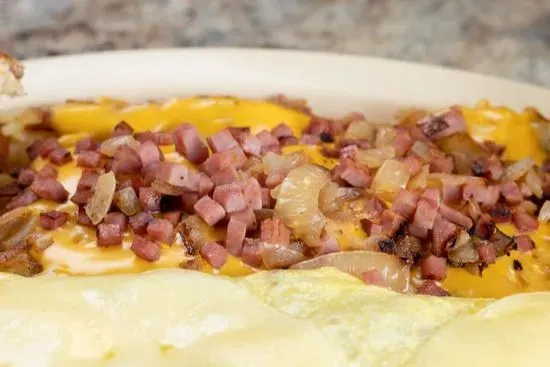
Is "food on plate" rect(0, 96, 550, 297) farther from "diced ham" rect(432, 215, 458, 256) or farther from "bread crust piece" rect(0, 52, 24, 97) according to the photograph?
"bread crust piece" rect(0, 52, 24, 97)

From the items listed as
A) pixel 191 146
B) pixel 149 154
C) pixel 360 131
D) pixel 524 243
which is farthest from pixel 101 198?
pixel 524 243

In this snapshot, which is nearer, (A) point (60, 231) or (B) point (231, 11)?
(A) point (60, 231)

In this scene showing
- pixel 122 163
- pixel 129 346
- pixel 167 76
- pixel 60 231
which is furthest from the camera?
pixel 167 76

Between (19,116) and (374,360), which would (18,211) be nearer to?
(19,116)

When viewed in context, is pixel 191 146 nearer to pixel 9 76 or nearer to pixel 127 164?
pixel 127 164

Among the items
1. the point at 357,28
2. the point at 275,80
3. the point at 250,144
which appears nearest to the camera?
the point at 250,144

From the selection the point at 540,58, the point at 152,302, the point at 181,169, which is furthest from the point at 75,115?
the point at 540,58

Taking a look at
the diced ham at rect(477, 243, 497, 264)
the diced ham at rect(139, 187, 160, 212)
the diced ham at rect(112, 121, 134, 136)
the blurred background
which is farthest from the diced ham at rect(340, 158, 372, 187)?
the blurred background
